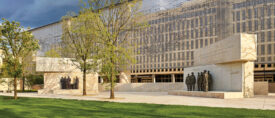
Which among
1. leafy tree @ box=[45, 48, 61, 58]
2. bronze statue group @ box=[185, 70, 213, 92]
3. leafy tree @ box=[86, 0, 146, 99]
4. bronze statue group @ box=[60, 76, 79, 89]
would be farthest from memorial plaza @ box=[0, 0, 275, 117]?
leafy tree @ box=[45, 48, 61, 58]

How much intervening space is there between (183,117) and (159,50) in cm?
6069

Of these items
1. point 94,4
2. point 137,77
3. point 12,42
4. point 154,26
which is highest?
point 154,26

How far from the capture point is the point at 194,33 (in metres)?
64.8

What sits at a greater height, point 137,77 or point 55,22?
point 55,22

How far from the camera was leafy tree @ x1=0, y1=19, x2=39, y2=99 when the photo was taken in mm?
24188

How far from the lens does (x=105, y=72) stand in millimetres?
24109

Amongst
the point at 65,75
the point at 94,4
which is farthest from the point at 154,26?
the point at 94,4

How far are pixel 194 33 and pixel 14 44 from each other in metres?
48.1

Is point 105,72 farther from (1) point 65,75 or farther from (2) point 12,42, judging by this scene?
(1) point 65,75

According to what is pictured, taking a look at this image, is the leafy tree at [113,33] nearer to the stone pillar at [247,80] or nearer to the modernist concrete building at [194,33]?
the stone pillar at [247,80]

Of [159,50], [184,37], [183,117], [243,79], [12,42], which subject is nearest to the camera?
[183,117]

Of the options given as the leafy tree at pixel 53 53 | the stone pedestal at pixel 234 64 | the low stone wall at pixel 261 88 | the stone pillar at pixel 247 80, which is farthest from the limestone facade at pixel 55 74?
the stone pillar at pixel 247 80

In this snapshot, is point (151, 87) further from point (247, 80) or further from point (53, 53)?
point (247, 80)

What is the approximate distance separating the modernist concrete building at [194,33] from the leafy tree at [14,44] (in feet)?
132
